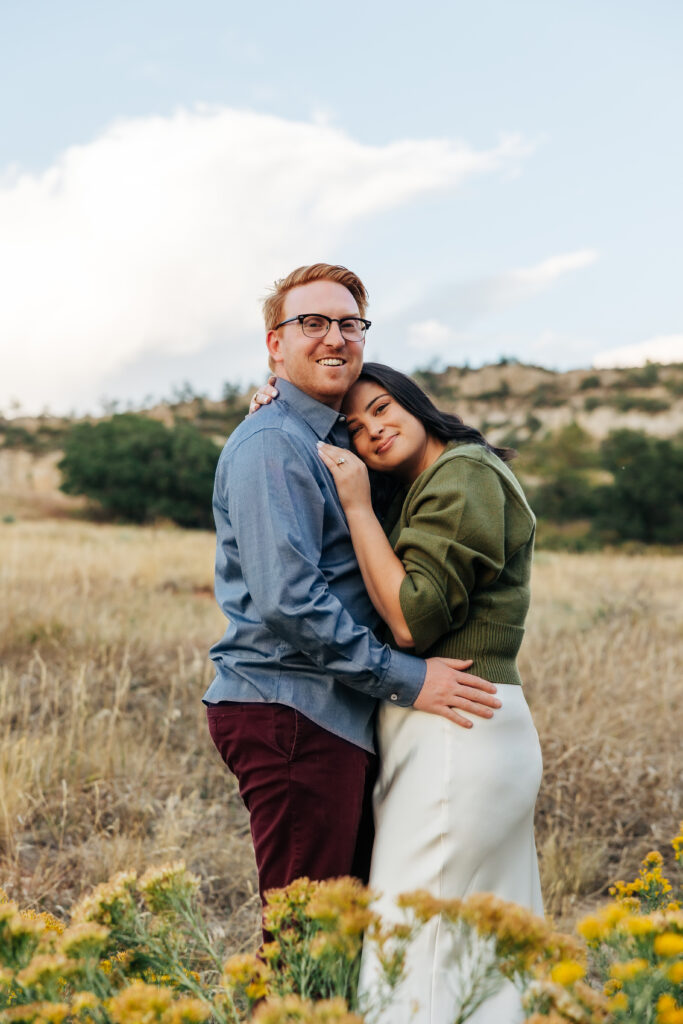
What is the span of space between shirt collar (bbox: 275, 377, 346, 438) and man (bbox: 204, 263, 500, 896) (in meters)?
0.06

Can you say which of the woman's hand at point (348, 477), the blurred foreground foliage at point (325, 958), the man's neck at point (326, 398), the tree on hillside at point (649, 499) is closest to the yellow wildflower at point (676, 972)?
the blurred foreground foliage at point (325, 958)

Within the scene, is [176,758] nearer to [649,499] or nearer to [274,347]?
[274,347]

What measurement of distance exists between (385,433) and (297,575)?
68 centimetres

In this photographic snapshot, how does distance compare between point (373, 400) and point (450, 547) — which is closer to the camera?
point (450, 547)

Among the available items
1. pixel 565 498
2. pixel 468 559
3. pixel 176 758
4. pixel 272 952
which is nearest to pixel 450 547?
pixel 468 559

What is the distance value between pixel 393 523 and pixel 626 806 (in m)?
2.79

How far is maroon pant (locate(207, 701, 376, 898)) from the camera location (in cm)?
253

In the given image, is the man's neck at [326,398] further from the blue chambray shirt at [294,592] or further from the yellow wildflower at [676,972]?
the yellow wildflower at [676,972]

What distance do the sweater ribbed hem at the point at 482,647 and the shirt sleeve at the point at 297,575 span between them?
0.43 feet

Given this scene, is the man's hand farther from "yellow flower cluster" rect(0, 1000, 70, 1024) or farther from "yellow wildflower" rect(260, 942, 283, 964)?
"yellow flower cluster" rect(0, 1000, 70, 1024)

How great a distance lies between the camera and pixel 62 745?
4.84m

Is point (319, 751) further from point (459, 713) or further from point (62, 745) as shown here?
point (62, 745)

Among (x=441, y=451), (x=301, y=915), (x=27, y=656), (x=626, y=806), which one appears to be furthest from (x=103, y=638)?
(x=301, y=915)

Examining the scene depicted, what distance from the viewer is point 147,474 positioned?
3619 cm
